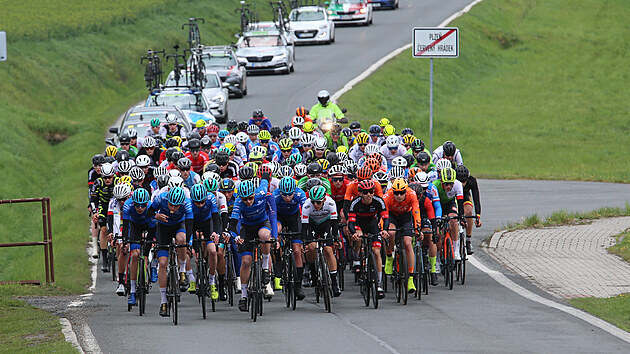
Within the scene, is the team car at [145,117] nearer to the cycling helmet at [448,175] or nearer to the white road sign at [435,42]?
the white road sign at [435,42]

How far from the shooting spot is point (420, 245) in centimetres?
1548

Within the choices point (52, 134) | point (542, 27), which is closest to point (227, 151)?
point (52, 134)

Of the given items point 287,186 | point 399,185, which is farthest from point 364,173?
point 287,186

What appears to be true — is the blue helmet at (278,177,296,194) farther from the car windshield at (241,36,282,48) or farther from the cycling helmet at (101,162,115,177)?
the car windshield at (241,36,282,48)

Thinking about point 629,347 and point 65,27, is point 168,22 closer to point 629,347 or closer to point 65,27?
point 65,27

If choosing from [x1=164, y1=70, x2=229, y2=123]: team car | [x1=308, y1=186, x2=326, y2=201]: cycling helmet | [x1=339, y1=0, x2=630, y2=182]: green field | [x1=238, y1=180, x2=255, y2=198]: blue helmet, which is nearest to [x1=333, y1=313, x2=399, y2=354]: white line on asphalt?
[x1=308, y1=186, x2=326, y2=201]: cycling helmet

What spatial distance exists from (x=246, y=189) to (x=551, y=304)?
4.32m

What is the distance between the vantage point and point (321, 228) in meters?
14.6

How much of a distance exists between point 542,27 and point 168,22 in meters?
21.8

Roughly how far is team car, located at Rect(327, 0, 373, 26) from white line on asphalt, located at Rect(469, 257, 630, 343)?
40.1m

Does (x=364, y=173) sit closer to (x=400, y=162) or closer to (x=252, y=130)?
(x=400, y=162)

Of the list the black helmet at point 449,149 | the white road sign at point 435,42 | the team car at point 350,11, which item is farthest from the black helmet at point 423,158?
the team car at point 350,11

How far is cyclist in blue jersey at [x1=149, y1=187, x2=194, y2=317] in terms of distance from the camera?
13883 millimetres

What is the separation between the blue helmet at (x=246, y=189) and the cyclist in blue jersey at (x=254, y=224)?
0.01 m
